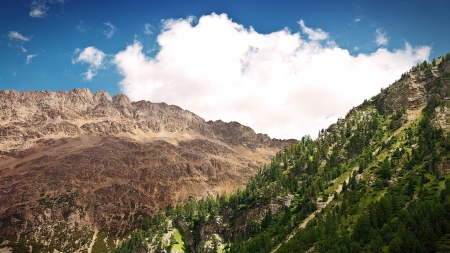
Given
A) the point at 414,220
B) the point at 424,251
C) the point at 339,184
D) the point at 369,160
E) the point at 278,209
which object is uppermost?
the point at 369,160

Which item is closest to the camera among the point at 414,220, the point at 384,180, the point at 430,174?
the point at 414,220

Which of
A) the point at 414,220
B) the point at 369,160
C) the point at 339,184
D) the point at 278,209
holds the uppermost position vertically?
the point at 369,160

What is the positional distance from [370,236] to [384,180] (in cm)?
5054

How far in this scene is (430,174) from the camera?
14775 centimetres

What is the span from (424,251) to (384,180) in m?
68.0

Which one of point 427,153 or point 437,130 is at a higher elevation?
point 437,130

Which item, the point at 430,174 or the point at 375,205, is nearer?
the point at 375,205

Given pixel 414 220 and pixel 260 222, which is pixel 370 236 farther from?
pixel 260 222

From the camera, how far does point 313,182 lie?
194000mm

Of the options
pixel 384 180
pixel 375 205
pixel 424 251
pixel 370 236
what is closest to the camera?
pixel 424 251

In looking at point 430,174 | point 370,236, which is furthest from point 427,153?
point 370,236

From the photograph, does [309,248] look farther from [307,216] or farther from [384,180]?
[384,180]

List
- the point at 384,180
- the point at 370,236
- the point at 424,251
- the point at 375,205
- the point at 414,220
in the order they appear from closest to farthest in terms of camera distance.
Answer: the point at 424,251, the point at 414,220, the point at 370,236, the point at 375,205, the point at 384,180

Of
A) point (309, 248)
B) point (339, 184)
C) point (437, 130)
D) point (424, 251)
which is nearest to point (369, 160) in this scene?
point (339, 184)
